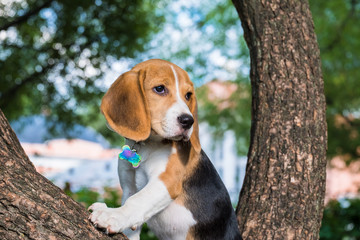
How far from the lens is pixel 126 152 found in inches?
93.1

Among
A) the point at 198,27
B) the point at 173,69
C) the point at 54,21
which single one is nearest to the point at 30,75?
the point at 54,21

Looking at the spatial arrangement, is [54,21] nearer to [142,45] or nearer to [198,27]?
[142,45]

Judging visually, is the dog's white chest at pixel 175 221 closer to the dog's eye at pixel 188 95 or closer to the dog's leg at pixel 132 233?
the dog's leg at pixel 132 233

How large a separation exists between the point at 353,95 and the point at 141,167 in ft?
27.8

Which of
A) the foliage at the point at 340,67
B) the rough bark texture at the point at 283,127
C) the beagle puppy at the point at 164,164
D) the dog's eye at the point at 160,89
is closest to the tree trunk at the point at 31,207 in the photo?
the beagle puppy at the point at 164,164

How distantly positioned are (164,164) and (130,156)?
192 mm

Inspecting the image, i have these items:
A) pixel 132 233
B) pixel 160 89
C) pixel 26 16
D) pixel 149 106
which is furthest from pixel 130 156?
pixel 26 16

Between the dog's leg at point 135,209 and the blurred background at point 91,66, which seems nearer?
the dog's leg at point 135,209

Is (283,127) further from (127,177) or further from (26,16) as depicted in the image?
(26,16)

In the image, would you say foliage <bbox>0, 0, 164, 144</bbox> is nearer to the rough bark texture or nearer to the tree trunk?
the rough bark texture

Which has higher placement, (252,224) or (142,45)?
(142,45)

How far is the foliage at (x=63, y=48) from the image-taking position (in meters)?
6.26

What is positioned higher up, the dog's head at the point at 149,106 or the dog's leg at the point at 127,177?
the dog's head at the point at 149,106

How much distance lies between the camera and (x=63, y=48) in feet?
21.0
